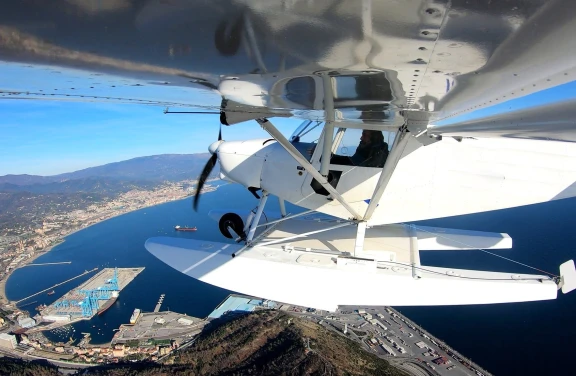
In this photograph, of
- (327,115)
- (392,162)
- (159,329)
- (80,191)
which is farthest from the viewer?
(80,191)

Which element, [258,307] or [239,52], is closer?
[239,52]

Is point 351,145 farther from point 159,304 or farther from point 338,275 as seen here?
point 159,304

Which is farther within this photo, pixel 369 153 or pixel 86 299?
pixel 86 299

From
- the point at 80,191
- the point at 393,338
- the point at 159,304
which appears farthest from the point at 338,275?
the point at 80,191

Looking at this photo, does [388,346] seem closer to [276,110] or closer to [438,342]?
[438,342]

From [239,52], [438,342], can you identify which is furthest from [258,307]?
[239,52]

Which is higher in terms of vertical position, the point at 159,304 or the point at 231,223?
the point at 231,223

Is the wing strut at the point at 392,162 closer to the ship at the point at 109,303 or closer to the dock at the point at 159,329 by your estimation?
the dock at the point at 159,329
